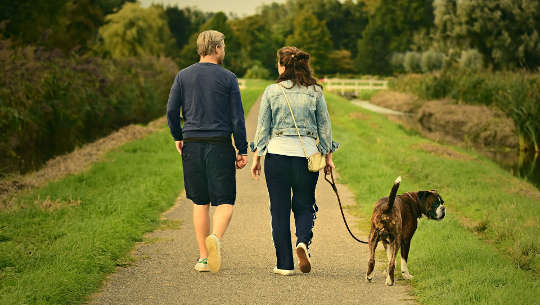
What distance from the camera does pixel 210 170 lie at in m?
5.64

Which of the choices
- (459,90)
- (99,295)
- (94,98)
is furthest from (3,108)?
(459,90)

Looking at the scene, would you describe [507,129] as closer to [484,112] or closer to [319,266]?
[484,112]

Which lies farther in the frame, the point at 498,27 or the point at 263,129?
the point at 498,27

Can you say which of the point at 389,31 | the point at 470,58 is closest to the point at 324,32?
the point at 389,31

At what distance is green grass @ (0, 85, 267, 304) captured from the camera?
17.0 ft

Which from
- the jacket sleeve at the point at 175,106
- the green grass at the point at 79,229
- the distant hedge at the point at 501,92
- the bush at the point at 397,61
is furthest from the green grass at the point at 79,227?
the bush at the point at 397,61

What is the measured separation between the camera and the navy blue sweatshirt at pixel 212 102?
558 centimetres

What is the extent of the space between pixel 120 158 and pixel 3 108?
117 inches

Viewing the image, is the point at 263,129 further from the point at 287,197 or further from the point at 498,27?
the point at 498,27

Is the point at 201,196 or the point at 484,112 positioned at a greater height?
the point at 201,196

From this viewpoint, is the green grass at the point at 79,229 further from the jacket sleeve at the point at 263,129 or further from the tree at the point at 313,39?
the tree at the point at 313,39

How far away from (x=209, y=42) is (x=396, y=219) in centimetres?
225

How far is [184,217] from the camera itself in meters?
8.47

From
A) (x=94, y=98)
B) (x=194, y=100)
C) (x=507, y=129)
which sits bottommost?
(x=507, y=129)
